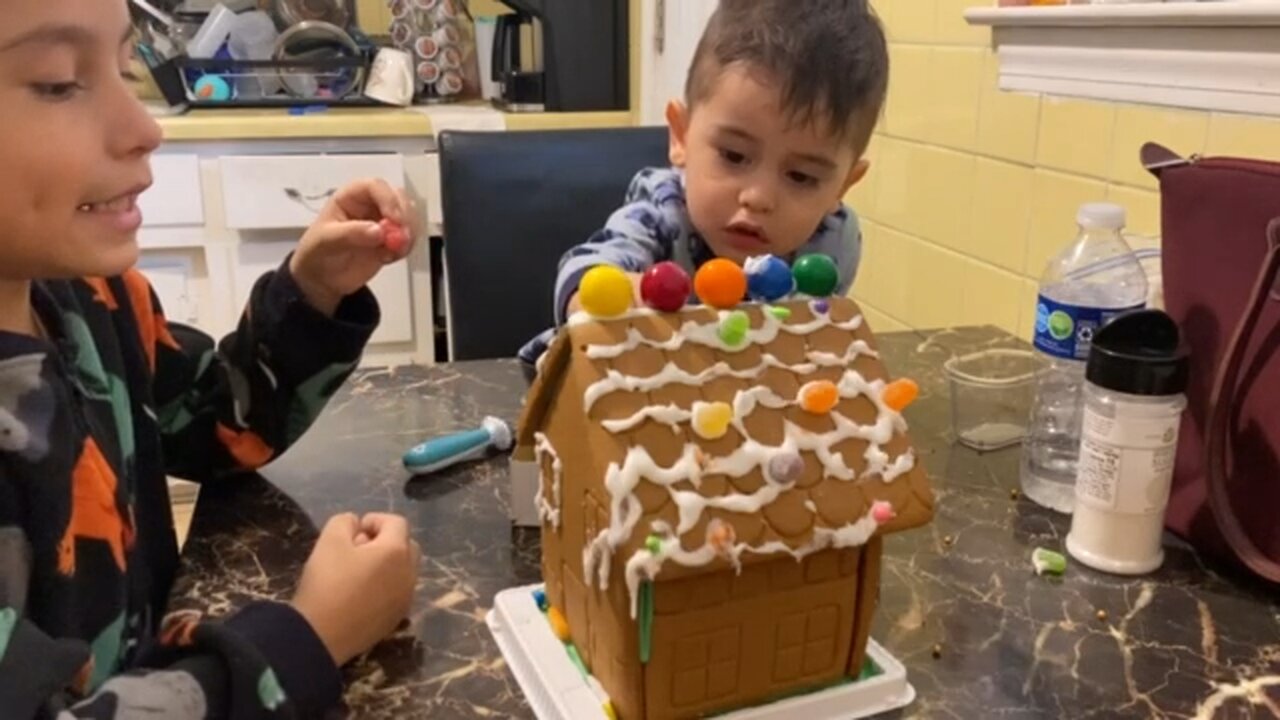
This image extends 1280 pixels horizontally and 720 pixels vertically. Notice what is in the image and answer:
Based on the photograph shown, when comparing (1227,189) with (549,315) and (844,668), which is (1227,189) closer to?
(844,668)

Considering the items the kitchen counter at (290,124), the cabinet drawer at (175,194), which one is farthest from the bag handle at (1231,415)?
the cabinet drawer at (175,194)

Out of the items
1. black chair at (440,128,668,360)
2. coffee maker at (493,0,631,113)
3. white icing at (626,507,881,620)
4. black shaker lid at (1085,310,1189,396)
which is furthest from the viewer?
coffee maker at (493,0,631,113)

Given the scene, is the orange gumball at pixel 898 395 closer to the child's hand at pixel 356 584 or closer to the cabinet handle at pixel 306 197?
the child's hand at pixel 356 584

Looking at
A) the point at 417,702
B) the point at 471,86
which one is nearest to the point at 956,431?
the point at 417,702

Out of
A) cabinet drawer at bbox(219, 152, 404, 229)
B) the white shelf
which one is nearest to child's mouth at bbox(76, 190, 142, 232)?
the white shelf

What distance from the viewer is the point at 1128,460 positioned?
0.84 m

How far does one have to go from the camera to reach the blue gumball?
686mm

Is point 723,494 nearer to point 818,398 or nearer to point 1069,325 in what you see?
point 818,398

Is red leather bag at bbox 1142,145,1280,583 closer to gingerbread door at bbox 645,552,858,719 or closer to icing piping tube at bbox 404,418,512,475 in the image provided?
gingerbread door at bbox 645,552,858,719

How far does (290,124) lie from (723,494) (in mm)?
2005

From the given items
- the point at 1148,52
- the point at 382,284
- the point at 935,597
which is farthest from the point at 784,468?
the point at 382,284

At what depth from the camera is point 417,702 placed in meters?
0.69

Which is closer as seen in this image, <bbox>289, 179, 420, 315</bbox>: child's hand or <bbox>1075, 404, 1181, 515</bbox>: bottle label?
<bbox>1075, 404, 1181, 515</bbox>: bottle label

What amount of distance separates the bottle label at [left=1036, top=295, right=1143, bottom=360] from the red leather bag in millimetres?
62
